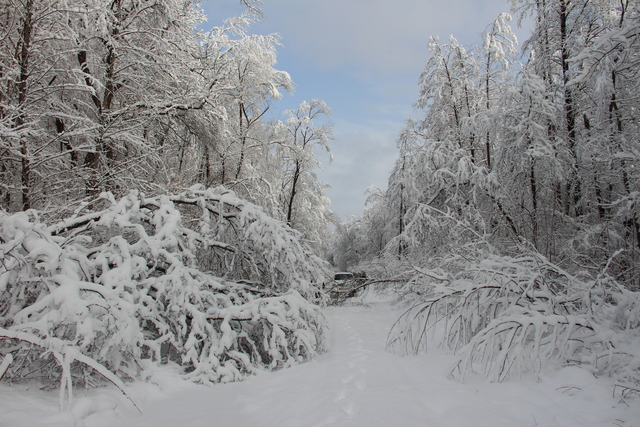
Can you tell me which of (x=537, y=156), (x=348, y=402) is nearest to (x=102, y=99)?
(x=348, y=402)

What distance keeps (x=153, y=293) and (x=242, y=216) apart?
135cm

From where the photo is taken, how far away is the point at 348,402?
253 cm

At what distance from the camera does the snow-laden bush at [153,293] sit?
8.16 ft

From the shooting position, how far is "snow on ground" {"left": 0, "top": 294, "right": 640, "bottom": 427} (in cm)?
213

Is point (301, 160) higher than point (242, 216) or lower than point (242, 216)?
higher

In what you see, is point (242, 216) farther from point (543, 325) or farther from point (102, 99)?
point (102, 99)

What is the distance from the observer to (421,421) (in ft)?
7.09

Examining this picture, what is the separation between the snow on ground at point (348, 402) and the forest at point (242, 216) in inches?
6.3

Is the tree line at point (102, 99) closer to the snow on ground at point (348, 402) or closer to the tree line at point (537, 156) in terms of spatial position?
the snow on ground at point (348, 402)

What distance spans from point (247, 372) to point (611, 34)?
4.86 metres

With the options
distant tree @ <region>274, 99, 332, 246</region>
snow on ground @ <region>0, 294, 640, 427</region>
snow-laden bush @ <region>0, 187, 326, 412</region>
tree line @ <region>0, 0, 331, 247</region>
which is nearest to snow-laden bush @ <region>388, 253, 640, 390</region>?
snow on ground @ <region>0, 294, 640, 427</region>

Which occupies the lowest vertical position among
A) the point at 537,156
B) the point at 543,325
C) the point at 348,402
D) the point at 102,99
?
the point at 348,402

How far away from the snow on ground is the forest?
16 cm

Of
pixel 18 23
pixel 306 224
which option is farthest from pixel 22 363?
pixel 306 224
